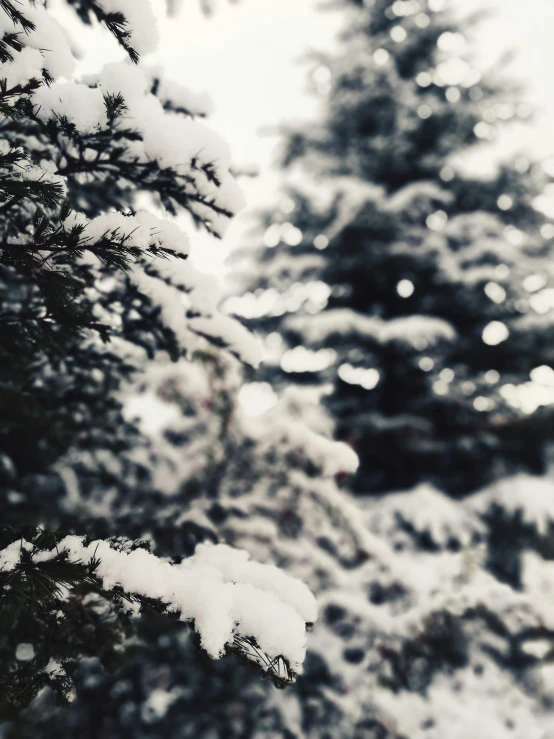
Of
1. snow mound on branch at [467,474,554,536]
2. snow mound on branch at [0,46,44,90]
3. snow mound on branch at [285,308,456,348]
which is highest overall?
snow mound on branch at [285,308,456,348]

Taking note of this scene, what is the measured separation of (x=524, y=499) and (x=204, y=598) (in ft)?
13.9

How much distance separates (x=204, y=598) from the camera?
3.97ft

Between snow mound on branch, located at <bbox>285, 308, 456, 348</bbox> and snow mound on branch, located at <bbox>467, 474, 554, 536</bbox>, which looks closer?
snow mound on branch, located at <bbox>467, 474, 554, 536</bbox>

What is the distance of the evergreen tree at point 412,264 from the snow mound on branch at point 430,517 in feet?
2.19

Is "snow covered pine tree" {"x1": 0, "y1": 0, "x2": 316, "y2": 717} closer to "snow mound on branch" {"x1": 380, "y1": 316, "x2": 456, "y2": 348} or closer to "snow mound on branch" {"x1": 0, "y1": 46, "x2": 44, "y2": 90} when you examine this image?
"snow mound on branch" {"x1": 0, "y1": 46, "x2": 44, "y2": 90}

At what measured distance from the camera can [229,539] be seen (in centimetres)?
291

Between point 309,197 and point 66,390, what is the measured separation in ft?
16.4

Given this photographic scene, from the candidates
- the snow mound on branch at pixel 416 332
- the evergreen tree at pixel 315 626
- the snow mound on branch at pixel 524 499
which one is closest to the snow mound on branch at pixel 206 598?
the evergreen tree at pixel 315 626

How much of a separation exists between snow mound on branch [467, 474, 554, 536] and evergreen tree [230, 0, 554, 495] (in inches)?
18.5

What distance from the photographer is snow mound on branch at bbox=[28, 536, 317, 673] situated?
1182 mm

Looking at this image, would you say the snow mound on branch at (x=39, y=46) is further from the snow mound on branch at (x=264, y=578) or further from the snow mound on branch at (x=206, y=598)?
the snow mound on branch at (x=264, y=578)

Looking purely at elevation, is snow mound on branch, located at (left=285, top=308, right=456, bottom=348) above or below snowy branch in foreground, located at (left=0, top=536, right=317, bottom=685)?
above

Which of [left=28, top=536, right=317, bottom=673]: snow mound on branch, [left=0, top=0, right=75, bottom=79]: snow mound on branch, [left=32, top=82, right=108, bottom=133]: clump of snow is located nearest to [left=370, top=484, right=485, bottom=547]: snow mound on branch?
[left=28, top=536, right=317, bottom=673]: snow mound on branch

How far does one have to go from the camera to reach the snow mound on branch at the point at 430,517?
184 inches
